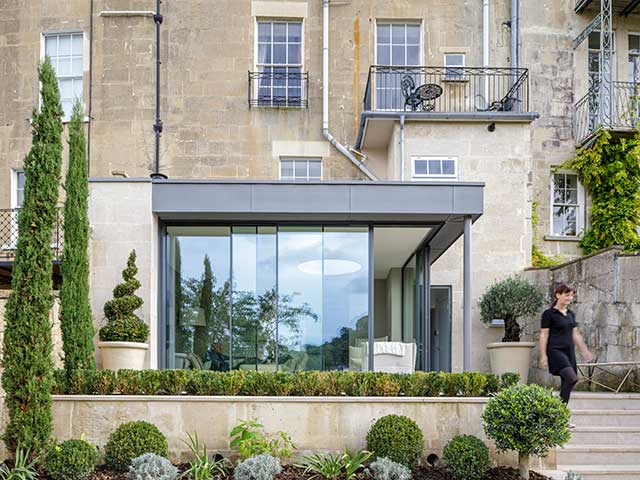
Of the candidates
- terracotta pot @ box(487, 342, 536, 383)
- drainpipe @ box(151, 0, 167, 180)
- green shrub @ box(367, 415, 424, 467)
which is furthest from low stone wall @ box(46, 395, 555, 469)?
drainpipe @ box(151, 0, 167, 180)

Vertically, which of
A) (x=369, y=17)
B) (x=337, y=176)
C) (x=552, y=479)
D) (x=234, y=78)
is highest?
(x=369, y=17)

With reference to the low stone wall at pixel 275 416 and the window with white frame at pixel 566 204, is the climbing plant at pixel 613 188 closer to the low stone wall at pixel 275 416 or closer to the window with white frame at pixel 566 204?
the window with white frame at pixel 566 204

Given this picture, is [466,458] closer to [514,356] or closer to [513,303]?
[514,356]

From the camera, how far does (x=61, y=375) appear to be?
8.88 metres

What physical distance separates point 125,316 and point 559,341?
561 centimetres

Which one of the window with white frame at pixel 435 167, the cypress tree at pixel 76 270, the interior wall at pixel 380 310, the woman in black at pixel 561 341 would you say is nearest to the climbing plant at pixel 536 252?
the window with white frame at pixel 435 167

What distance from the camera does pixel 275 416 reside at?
8.48 metres

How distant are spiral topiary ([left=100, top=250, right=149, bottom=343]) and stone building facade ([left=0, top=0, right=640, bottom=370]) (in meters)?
5.90

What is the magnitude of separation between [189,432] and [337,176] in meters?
8.45

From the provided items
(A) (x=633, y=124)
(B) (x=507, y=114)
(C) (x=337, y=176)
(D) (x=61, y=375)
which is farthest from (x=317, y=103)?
(D) (x=61, y=375)

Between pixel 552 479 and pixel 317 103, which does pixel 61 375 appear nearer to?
pixel 552 479

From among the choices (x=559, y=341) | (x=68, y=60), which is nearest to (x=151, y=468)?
(x=559, y=341)


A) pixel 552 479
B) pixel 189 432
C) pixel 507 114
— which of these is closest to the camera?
pixel 552 479

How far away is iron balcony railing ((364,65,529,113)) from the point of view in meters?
15.5
